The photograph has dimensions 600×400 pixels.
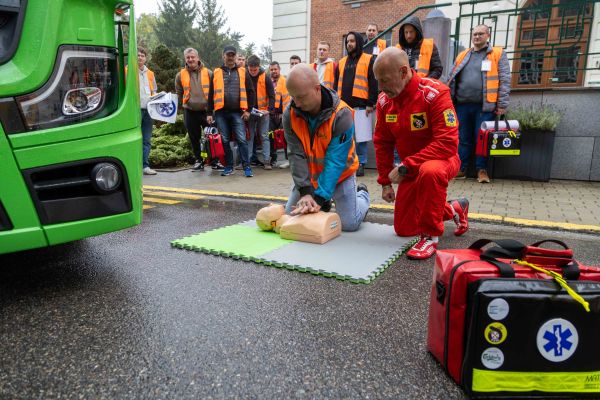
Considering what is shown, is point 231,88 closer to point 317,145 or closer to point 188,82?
point 188,82

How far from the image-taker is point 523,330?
1.46m

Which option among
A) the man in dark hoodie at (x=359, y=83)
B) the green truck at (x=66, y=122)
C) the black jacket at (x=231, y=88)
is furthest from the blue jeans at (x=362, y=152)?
the green truck at (x=66, y=122)

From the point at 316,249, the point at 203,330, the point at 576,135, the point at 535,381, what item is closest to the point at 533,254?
the point at 535,381

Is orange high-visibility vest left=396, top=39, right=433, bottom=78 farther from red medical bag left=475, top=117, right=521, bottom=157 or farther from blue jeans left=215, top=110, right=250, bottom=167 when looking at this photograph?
blue jeans left=215, top=110, right=250, bottom=167

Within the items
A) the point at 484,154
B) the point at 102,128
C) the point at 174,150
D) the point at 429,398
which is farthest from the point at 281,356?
the point at 174,150

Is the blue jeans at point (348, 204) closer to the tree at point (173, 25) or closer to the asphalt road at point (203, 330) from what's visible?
the asphalt road at point (203, 330)

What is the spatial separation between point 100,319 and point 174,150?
7188 millimetres

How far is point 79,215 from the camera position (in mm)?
2145

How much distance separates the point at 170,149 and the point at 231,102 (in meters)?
2.63

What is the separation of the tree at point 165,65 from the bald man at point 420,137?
1656 cm

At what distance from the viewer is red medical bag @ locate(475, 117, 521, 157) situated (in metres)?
5.78

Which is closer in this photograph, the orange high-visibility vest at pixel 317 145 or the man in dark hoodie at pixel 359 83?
the orange high-visibility vest at pixel 317 145

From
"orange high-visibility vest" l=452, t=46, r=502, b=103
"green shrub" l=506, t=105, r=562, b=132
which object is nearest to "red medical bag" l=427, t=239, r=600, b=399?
"orange high-visibility vest" l=452, t=46, r=502, b=103

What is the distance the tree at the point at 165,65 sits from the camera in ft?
60.0
